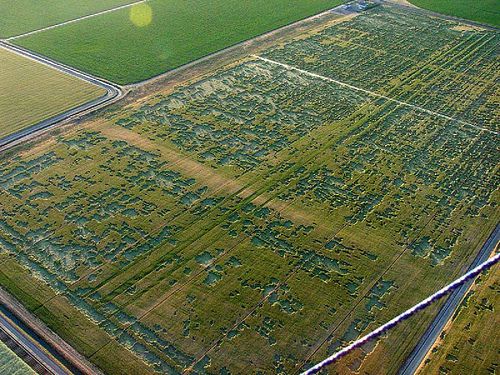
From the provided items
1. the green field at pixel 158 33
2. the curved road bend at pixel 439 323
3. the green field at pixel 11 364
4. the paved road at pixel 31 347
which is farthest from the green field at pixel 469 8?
the green field at pixel 11 364

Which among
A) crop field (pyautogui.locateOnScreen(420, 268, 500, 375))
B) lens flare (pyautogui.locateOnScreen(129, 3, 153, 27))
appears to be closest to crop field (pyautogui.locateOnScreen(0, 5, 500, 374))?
crop field (pyautogui.locateOnScreen(420, 268, 500, 375))

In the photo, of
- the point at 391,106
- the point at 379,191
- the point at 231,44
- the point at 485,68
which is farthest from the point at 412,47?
the point at 379,191

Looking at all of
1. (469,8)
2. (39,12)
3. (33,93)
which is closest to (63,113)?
(33,93)

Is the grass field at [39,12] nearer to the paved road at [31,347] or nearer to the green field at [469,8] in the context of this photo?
the green field at [469,8]

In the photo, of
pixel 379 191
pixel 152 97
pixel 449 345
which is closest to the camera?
pixel 449 345

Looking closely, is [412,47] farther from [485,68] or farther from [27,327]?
[27,327]

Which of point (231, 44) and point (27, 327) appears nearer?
point (27, 327)
